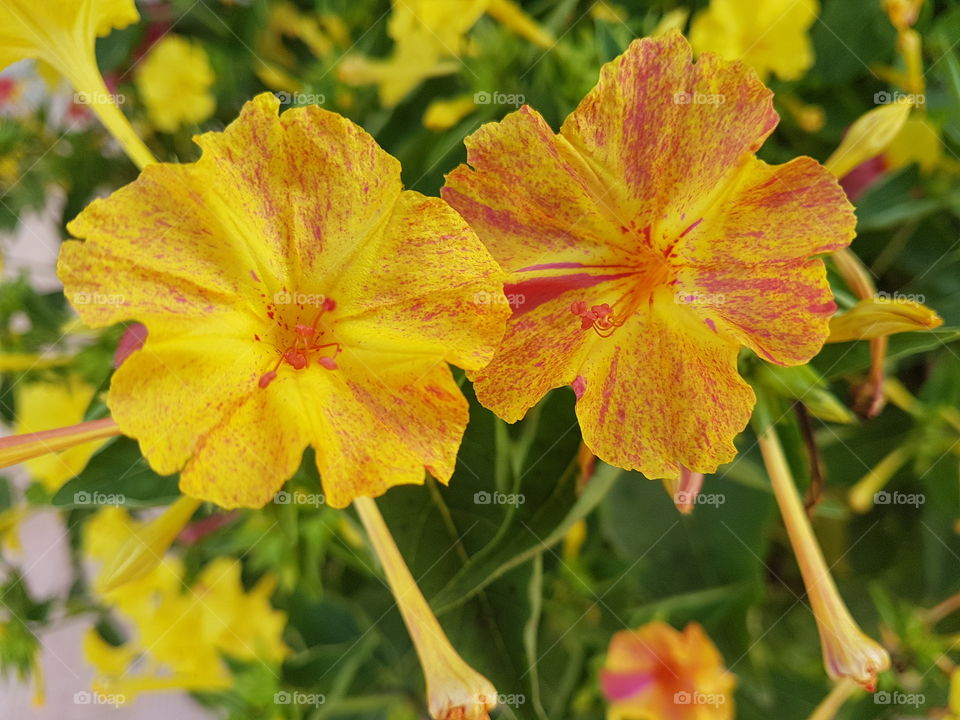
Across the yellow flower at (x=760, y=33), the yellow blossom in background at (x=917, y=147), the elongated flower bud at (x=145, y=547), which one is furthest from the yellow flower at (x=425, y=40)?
the elongated flower bud at (x=145, y=547)

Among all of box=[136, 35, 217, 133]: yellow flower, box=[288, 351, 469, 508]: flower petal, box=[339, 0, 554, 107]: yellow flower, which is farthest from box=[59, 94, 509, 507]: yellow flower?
box=[136, 35, 217, 133]: yellow flower

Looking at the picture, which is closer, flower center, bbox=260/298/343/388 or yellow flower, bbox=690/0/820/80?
flower center, bbox=260/298/343/388

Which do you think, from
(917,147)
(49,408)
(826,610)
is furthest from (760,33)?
(49,408)

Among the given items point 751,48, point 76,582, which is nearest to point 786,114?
point 751,48

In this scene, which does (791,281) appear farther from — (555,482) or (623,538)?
(623,538)

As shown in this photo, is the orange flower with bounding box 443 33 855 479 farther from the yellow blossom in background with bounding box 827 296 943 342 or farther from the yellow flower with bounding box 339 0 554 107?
the yellow flower with bounding box 339 0 554 107
